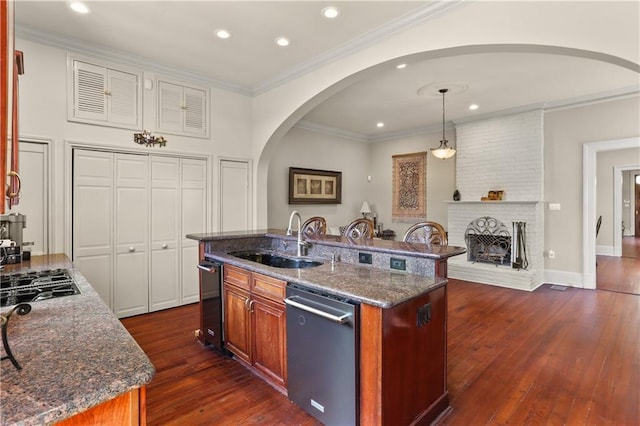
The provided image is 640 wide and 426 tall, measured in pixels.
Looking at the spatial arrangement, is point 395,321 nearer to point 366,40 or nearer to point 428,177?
point 366,40

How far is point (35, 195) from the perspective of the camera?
3.34 metres

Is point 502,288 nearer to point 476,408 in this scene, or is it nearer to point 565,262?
point 565,262

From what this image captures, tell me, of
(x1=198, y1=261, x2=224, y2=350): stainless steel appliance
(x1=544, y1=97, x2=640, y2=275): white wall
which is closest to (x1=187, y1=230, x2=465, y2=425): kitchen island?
(x1=198, y1=261, x2=224, y2=350): stainless steel appliance

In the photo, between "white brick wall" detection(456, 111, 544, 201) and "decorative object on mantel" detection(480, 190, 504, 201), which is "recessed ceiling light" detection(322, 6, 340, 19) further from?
"decorative object on mantel" detection(480, 190, 504, 201)

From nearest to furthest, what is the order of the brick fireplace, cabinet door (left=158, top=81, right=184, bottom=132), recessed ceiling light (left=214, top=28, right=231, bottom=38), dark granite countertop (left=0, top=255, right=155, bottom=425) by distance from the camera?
dark granite countertop (left=0, top=255, right=155, bottom=425), recessed ceiling light (left=214, top=28, right=231, bottom=38), cabinet door (left=158, top=81, right=184, bottom=132), the brick fireplace

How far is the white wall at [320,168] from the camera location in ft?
20.5

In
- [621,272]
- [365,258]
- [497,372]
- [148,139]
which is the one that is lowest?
[497,372]

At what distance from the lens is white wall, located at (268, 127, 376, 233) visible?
6258 millimetres

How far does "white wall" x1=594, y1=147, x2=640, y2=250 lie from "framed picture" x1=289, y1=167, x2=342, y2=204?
6.71 m

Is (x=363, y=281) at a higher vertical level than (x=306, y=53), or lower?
lower

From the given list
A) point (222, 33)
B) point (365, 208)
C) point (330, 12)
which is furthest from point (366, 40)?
point (365, 208)

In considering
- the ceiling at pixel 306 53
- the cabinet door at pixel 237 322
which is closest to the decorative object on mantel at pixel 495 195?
the ceiling at pixel 306 53

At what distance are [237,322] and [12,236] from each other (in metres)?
1.94

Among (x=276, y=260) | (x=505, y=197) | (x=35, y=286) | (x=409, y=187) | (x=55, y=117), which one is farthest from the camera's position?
(x=409, y=187)
